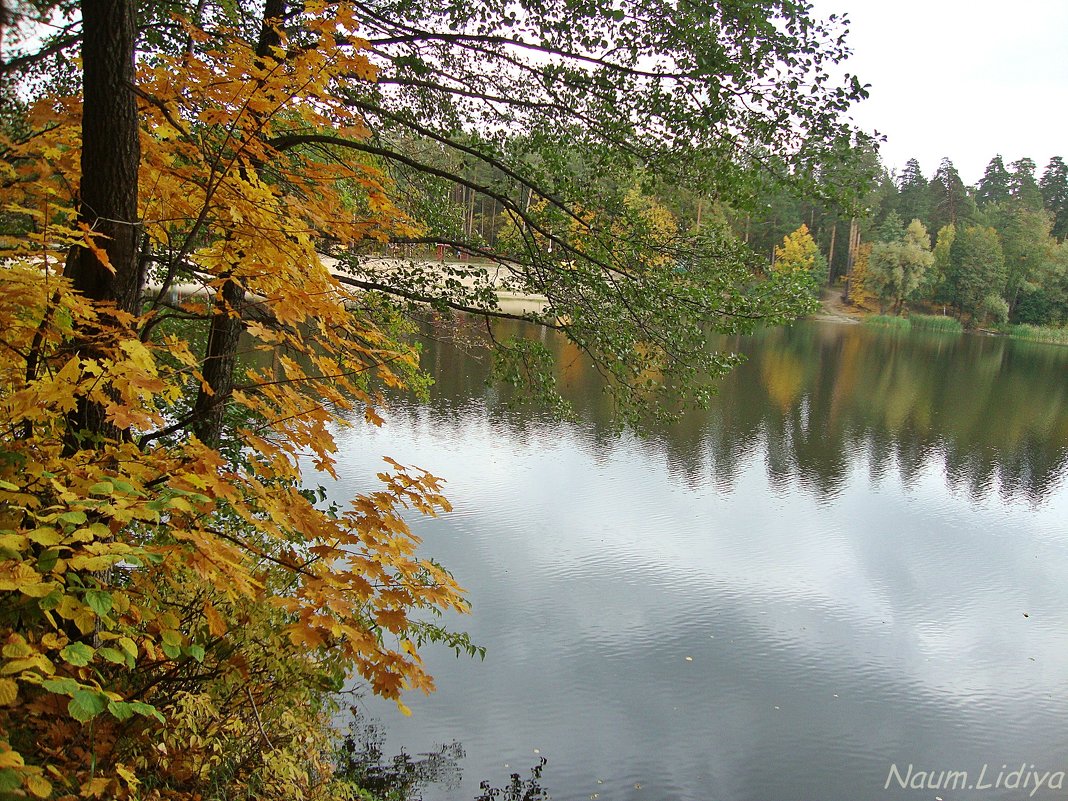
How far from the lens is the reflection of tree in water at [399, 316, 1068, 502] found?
14.1m

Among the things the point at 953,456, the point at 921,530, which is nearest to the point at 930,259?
the point at 953,456

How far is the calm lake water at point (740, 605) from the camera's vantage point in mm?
6047

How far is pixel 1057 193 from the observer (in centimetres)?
5853

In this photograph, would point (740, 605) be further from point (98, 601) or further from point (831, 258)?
point (831, 258)

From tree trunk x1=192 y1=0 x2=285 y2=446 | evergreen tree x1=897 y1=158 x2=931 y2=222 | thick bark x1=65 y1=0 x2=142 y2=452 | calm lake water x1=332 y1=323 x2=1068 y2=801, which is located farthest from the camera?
evergreen tree x1=897 y1=158 x2=931 y2=222

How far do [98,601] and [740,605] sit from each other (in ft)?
25.6

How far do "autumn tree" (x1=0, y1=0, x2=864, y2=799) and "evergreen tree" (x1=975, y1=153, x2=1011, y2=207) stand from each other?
65.7 m

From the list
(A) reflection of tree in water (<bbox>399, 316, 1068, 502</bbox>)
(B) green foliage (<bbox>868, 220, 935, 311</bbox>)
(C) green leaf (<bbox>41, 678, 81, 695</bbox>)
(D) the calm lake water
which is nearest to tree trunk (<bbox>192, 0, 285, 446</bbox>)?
(C) green leaf (<bbox>41, 678, 81, 695</bbox>)

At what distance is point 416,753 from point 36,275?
460cm

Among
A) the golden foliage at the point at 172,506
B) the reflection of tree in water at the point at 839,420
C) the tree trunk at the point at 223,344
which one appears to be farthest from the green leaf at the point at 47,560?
the reflection of tree in water at the point at 839,420

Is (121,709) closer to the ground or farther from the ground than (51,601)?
closer to the ground

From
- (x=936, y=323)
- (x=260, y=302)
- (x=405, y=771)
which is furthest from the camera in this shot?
(x=936, y=323)

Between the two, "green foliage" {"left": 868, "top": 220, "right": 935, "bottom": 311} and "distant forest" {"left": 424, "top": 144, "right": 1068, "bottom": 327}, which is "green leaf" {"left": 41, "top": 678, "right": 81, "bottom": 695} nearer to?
"distant forest" {"left": 424, "top": 144, "right": 1068, "bottom": 327}

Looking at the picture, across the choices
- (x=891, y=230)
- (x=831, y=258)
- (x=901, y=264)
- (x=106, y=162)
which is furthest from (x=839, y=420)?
(x=831, y=258)
